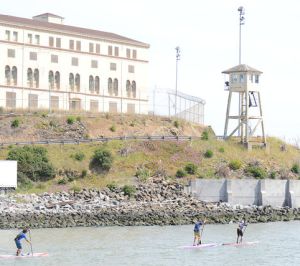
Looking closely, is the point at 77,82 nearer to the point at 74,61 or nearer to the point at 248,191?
the point at 74,61

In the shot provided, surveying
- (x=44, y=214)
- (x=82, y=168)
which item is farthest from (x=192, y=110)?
(x=44, y=214)

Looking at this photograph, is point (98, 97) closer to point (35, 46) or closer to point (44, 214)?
point (35, 46)

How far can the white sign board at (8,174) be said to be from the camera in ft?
269

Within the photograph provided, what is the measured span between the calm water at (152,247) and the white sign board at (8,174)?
15.9 metres

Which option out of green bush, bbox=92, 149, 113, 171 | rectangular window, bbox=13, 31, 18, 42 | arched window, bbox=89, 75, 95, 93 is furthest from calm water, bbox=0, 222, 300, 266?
arched window, bbox=89, 75, 95, 93

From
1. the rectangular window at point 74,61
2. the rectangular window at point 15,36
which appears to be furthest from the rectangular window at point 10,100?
the rectangular window at point 74,61

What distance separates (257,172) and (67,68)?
29.9m

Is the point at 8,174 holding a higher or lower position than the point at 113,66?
lower

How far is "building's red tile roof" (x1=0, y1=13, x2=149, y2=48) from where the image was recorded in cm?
10494

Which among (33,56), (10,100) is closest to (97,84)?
(33,56)

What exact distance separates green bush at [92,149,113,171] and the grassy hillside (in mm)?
673

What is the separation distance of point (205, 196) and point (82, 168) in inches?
483

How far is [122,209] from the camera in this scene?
7869cm

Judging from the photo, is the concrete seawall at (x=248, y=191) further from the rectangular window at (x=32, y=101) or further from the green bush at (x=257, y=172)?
the rectangular window at (x=32, y=101)
